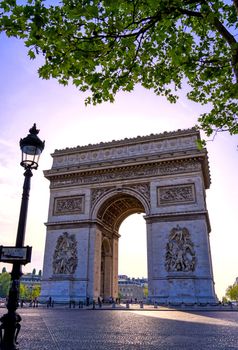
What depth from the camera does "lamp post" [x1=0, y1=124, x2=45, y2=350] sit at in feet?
14.6

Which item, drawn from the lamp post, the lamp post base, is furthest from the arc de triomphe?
the lamp post base

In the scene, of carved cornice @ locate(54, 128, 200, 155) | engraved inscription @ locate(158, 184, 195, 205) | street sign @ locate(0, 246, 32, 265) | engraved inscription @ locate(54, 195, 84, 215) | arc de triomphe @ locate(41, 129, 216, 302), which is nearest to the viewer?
street sign @ locate(0, 246, 32, 265)

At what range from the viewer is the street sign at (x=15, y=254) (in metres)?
4.77

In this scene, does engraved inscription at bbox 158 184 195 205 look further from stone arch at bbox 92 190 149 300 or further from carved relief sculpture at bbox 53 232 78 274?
carved relief sculpture at bbox 53 232 78 274

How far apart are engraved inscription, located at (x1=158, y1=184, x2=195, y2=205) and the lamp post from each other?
901 inches

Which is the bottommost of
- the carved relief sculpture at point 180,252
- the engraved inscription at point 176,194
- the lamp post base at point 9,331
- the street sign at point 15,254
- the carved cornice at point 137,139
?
Result: the lamp post base at point 9,331

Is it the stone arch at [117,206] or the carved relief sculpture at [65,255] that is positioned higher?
the stone arch at [117,206]

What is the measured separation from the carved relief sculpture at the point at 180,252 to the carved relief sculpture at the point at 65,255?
8.94 meters

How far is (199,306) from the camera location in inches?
912

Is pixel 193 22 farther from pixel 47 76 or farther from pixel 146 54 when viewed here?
pixel 47 76

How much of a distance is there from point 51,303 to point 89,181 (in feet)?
39.4

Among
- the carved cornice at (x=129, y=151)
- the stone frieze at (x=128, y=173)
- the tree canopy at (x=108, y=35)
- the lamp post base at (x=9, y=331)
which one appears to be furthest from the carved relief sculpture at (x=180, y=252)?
the lamp post base at (x=9, y=331)

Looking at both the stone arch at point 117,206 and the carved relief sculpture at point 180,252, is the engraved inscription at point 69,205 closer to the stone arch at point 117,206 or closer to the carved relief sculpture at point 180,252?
the stone arch at point 117,206

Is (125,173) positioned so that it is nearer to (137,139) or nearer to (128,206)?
(137,139)
